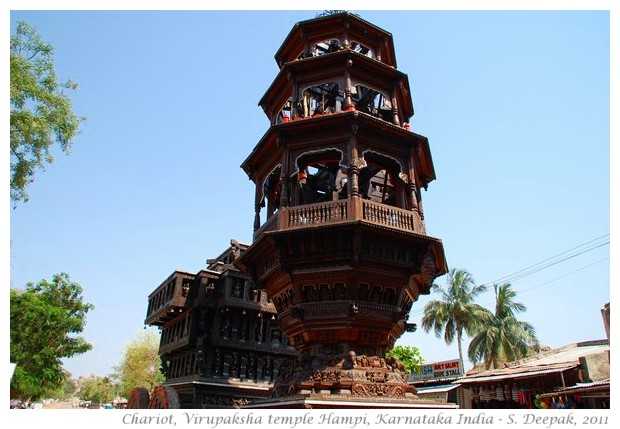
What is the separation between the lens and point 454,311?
3784cm

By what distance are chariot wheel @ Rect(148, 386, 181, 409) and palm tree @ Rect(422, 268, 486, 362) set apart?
29.9 metres

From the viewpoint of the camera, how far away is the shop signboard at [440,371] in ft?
104

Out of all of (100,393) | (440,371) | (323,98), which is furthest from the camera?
(100,393)

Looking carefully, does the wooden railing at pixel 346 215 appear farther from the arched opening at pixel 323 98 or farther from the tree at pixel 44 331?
the tree at pixel 44 331

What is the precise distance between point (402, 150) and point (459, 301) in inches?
1127

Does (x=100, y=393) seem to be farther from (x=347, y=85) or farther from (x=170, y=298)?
(x=347, y=85)

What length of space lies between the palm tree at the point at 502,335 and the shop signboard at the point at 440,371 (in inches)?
169

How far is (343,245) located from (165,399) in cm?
640

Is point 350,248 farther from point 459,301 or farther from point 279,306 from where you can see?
point 459,301

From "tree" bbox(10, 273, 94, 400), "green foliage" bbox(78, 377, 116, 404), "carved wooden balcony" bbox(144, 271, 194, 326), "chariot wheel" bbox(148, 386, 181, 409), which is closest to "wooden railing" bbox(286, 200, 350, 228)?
"chariot wheel" bbox(148, 386, 181, 409)

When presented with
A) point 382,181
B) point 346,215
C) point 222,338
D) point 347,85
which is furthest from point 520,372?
point 347,85
